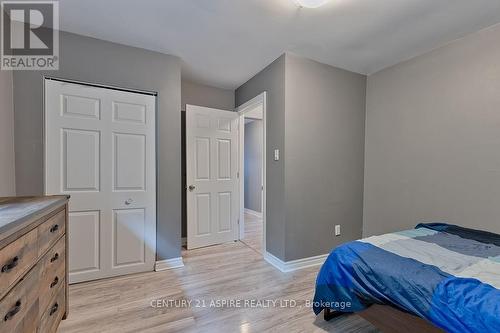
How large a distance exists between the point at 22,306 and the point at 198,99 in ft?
9.63

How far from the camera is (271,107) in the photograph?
9.01 feet

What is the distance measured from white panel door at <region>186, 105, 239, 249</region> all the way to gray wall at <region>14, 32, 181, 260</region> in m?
0.57

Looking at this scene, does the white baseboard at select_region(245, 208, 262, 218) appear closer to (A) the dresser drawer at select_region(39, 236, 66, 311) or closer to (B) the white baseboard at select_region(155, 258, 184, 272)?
(B) the white baseboard at select_region(155, 258, 184, 272)

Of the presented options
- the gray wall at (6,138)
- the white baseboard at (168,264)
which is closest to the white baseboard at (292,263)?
the white baseboard at (168,264)

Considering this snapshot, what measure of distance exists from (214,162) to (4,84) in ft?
7.22

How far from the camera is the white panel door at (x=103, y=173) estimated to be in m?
2.12

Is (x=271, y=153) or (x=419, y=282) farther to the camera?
(x=271, y=153)

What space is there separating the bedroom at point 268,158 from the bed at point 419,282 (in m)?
0.01

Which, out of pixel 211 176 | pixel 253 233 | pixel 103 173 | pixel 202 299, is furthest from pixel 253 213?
pixel 103 173

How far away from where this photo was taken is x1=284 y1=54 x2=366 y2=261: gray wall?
2555mm

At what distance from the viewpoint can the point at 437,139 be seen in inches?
93.3

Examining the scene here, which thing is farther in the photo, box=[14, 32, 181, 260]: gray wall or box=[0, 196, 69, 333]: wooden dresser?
box=[14, 32, 181, 260]: gray wall

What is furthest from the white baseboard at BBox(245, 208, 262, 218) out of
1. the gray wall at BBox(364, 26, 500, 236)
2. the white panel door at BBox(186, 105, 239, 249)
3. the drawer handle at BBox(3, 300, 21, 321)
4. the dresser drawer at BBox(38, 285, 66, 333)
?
the drawer handle at BBox(3, 300, 21, 321)

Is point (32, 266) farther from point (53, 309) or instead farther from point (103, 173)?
point (103, 173)
